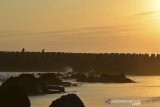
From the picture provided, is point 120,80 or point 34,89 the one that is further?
point 120,80

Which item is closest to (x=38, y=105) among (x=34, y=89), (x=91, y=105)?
(x=91, y=105)

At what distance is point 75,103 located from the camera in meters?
15.8

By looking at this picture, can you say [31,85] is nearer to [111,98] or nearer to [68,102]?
[111,98]

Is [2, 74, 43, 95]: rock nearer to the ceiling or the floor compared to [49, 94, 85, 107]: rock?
nearer to the floor

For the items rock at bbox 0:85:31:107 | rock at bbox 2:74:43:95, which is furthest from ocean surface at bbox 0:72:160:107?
rock at bbox 0:85:31:107

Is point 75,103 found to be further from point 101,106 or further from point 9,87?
point 101,106

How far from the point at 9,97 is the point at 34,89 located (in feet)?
203

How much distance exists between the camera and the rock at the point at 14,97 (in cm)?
1677

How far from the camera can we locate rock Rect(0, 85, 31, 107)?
16.8m

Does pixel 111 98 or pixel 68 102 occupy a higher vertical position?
pixel 68 102

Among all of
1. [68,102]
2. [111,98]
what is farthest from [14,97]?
[111,98]

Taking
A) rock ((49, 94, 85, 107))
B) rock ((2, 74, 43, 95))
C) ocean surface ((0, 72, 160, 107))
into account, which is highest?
rock ((49, 94, 85, 107))

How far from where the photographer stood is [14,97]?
17.0m

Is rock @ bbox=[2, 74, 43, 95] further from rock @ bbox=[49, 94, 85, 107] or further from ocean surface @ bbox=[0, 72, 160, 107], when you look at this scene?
rock @ bbox=[49, 94, 85, 107]
